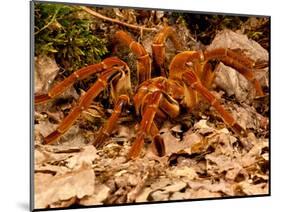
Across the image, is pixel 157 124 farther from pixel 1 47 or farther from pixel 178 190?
pixel 1 47


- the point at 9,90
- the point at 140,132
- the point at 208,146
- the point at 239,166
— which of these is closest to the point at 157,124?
the point at 140,132

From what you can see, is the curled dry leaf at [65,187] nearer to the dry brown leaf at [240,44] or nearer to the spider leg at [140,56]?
the spider leg at [140,56]

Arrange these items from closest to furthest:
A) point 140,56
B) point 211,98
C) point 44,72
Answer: point 44,72 → point 140,56 → point 211,98

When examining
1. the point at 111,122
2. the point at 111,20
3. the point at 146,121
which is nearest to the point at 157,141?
the point at 146,121

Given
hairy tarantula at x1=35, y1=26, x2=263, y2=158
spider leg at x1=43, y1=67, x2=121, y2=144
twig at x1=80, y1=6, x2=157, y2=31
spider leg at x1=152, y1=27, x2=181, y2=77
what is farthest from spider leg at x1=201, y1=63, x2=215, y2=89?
spider leg at x1=43, y1=67, x2=121, y2=144

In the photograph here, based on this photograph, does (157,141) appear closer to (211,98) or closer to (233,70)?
(211,98)

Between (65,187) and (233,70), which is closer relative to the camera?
(65,187)

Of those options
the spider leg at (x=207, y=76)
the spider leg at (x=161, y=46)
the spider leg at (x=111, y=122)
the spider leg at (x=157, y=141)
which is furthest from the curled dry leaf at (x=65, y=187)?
the spider leg at (x=207, y=76)
